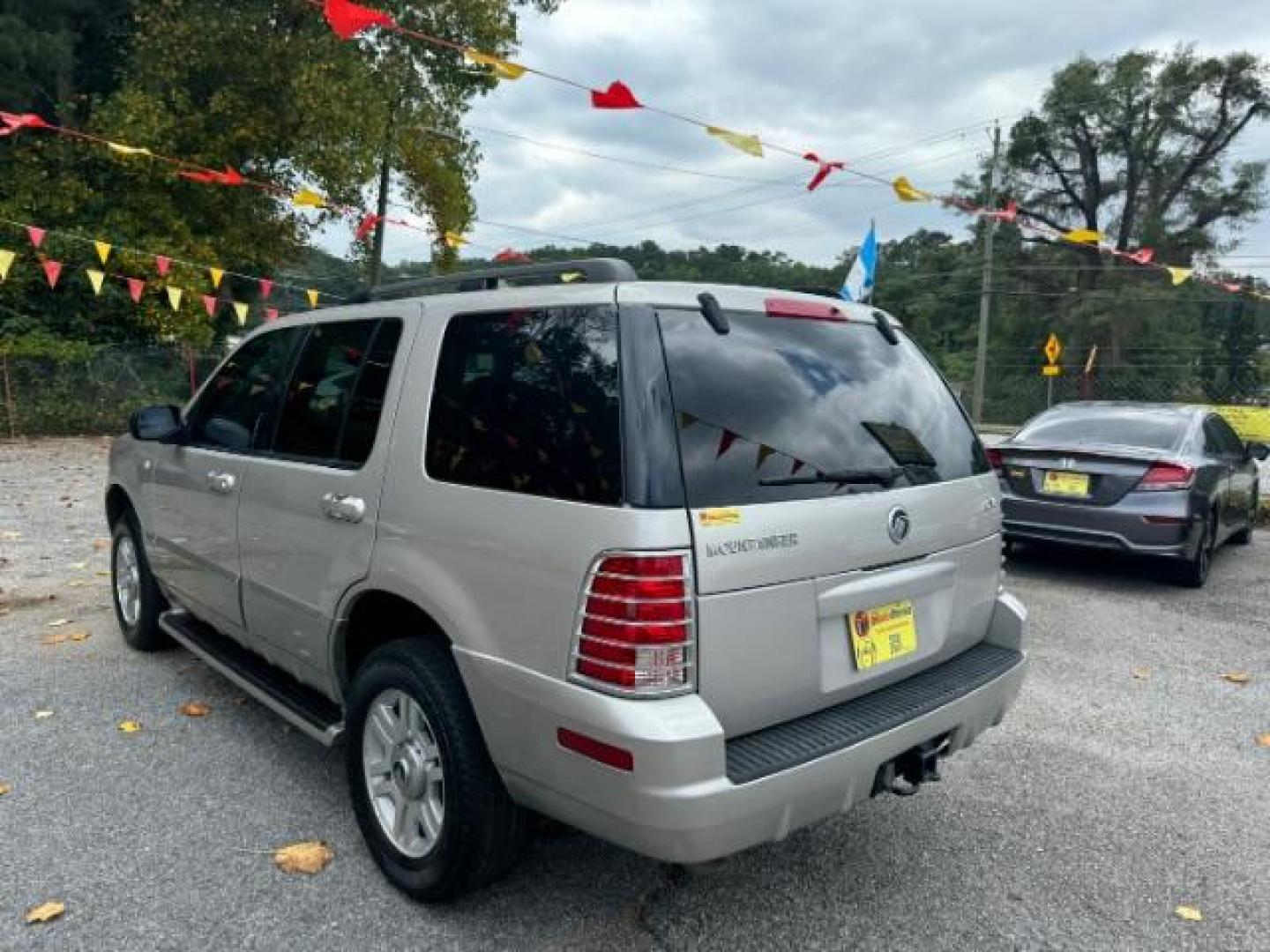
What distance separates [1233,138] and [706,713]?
46.0m

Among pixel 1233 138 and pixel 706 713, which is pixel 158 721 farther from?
pixel 1233 138

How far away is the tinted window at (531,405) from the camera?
217 cm

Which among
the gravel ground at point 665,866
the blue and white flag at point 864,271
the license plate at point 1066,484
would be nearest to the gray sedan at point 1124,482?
the license plate at point 1066,484

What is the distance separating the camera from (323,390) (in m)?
3.18

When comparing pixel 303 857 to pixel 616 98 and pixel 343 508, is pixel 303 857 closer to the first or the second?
pixel 343 508

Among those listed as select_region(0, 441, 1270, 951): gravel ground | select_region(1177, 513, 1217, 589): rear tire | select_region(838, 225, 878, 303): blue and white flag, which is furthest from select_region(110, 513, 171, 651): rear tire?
select_region(838, 225, 878, 303): blue and white flag

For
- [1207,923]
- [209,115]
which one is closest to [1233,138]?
[209,115]

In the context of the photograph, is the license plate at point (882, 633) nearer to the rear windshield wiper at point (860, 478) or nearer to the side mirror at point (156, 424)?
the rear windshield wiper at point (860, 478)

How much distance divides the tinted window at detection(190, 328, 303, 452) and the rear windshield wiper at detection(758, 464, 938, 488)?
2126 mm

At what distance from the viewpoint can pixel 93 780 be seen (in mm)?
3316

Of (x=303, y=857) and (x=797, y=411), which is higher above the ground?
(x=797, y=411)

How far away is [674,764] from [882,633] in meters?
0.85

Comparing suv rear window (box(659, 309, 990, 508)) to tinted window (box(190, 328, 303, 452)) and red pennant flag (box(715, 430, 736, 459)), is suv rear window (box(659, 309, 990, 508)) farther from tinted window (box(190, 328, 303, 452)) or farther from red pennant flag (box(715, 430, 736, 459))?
tinted window (box(190, 328, 303, 452))

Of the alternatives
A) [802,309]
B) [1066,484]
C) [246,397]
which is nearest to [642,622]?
[802,309]
